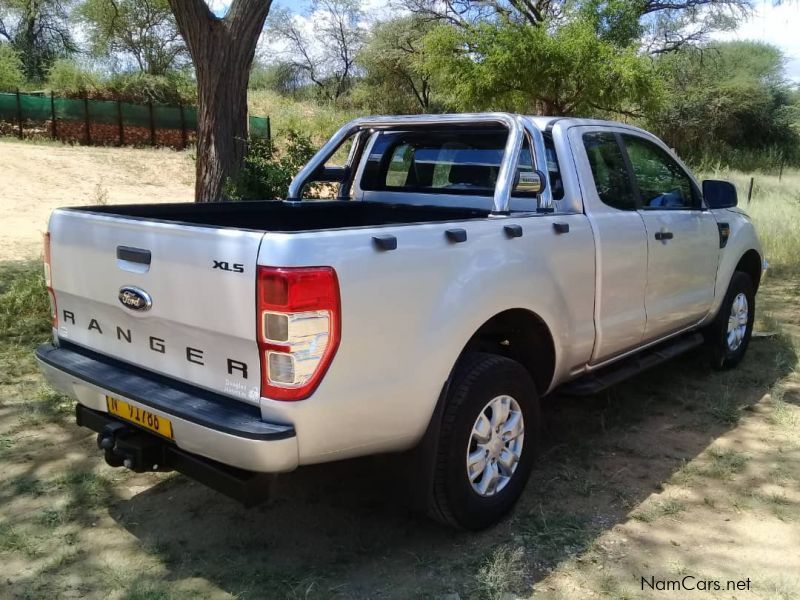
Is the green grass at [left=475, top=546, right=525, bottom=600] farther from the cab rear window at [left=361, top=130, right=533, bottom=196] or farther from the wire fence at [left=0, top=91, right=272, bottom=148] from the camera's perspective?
the wire fence at [left=0, top=91, right=272, bottom=148]

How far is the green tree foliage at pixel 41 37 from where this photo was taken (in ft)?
126

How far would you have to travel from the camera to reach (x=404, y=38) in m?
35.3

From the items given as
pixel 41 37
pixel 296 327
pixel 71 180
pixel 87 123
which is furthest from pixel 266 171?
pixel 41 37

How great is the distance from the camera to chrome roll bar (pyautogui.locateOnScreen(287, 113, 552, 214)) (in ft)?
12.0

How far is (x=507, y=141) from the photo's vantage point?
387cm

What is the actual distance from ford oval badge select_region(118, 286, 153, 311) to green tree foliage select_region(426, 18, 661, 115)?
18.1 meters

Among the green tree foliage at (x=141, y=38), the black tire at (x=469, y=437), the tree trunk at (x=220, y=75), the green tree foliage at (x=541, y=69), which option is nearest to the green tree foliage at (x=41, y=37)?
the green tree foliage at (x=141, y=38)

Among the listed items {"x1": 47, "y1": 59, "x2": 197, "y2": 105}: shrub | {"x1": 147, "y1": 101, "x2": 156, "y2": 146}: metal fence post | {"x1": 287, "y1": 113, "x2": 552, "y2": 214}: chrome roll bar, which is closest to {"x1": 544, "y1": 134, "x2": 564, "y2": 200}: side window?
{"x1": 287, "y1": 113, "x2": 552, "y2": 214}: chrome roll bar

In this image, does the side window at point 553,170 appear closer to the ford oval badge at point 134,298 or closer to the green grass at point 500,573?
the green grass at point 500,573

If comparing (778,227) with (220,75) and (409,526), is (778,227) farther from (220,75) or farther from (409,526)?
(409,526)

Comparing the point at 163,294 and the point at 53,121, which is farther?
the point at 53,121

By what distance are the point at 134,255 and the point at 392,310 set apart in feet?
3.58

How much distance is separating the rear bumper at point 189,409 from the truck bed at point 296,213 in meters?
0.93

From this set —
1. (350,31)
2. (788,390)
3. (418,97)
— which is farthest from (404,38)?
(788,390)
